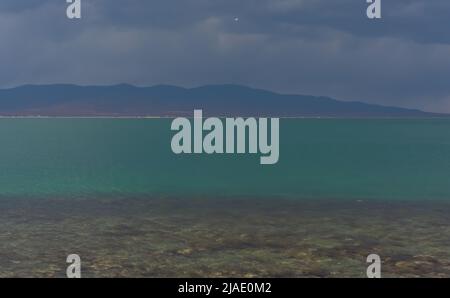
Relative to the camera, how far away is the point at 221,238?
27234mm

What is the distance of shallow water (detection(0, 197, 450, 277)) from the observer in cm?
2184

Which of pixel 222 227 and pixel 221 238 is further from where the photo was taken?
pixel 222 227

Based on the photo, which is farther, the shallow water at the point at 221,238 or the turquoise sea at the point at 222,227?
the turquoise sea at the point at 222,227

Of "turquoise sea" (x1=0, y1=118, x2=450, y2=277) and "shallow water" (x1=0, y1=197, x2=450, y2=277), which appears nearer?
"shallow water" (x1=0, y1=197, x2=450, y2=277)

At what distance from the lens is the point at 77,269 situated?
21.4m

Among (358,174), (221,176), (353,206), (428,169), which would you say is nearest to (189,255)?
(353,206)

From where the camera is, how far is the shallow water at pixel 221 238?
21.8 metres

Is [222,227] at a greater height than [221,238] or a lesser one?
greater

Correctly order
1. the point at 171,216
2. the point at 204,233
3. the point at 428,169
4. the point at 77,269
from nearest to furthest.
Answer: the point at 77,269, the point at 204,233, the point at 171,216, the point at 428,169

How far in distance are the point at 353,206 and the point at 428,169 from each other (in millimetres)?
46185

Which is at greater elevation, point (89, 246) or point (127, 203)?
point (127, 203)

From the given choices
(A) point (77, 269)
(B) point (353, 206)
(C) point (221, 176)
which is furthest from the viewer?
(C) point (221, 176)

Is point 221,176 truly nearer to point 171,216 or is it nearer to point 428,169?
point 171,216
